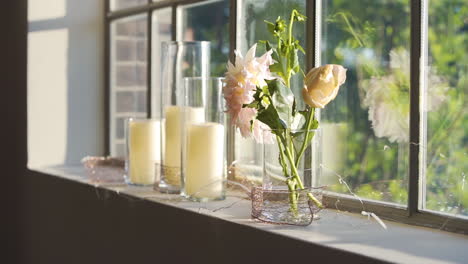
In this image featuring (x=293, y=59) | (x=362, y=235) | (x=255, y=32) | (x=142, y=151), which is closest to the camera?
(x=362, y=235)

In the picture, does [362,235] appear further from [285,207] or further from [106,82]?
[106,82]

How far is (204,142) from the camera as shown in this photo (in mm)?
1494

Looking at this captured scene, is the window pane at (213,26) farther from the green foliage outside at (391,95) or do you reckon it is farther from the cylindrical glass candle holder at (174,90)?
the green foliage outside at (391,95)

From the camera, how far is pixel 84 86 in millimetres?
2279

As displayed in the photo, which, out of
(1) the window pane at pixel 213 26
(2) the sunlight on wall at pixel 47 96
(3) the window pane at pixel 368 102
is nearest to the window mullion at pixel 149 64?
(1) the window pane at pixel 213 26

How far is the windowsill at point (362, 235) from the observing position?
1.01 meters

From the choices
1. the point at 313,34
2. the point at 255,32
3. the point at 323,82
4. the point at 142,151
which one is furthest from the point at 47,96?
the point at 323,82

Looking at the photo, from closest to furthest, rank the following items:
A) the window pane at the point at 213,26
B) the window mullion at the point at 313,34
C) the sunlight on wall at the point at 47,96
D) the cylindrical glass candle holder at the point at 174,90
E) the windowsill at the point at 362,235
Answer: the windowsill at the point at 362,235
the window mullion at the point at 313,34
the cylindrical glass candle holder at the point at 174,90
the window pane at the point at 213,26
the sunlight on wall at the point at 47,96

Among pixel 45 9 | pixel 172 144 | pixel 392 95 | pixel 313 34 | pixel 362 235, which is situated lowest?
pixel 362 235

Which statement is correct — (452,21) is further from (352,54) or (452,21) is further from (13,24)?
(13,24)

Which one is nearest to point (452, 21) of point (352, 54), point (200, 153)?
point (352, 54)

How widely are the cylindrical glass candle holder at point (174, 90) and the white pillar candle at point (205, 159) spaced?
11 cm

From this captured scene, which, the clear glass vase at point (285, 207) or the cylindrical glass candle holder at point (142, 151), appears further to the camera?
the cylindrical glass candle holder at point (142, 151)

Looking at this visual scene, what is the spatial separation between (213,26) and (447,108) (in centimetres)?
75
